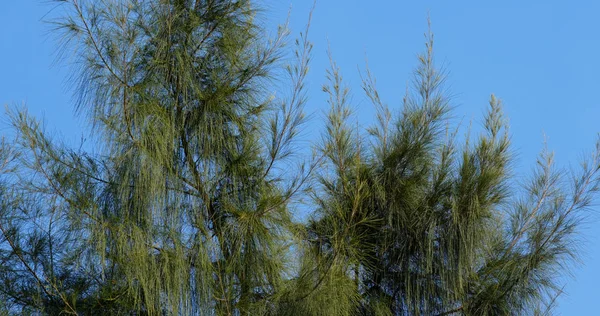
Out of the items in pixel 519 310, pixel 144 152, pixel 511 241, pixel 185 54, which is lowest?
pixel 519 310

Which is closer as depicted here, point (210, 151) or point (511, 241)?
point (210, 151)

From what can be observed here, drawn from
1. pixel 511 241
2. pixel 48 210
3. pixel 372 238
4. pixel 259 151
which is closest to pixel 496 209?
pixel 511 241

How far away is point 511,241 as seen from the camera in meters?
5.00

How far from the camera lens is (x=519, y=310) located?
486 centimetres

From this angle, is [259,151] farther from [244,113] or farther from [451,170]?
[451,170]

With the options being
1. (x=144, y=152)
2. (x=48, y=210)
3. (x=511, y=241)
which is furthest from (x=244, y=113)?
(x=511, y=241)

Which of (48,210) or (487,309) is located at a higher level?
(48,210)

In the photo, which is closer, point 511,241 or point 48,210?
point 48,210

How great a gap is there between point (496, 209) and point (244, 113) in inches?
46.0

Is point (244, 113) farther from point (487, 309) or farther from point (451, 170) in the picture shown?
point (487, 309)

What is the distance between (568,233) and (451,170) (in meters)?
0.57

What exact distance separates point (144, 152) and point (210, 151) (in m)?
0.30

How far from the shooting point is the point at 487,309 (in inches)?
191

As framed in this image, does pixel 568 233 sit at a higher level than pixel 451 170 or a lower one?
lower
